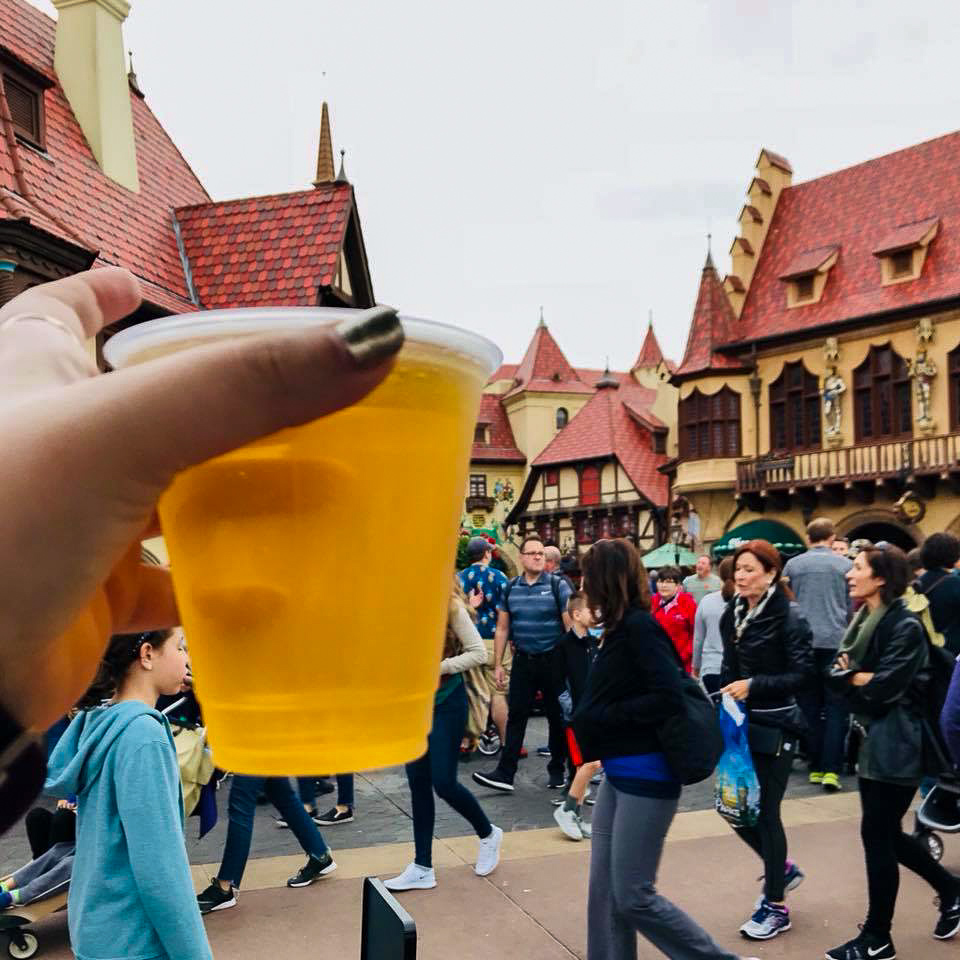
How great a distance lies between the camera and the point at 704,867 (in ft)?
21.3

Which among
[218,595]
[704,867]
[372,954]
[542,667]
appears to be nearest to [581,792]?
[704,867]

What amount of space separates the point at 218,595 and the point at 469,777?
897cm

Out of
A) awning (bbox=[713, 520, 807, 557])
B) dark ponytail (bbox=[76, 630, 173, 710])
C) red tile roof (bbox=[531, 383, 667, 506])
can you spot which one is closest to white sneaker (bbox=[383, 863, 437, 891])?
dark ponytail (bbox=[76, 630, 173, 710])

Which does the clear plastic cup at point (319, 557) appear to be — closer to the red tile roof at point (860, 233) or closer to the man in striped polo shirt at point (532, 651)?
the man in striped polo shirt at point (532, 651)

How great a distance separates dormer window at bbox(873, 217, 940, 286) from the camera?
2856 cm

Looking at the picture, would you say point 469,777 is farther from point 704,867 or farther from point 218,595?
point 218,595

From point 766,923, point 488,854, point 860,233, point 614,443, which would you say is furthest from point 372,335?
point 614,443

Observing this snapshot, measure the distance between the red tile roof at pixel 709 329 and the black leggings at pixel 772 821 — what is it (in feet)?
89.8

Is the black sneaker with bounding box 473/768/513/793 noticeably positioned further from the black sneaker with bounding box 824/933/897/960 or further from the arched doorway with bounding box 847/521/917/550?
the arched doorway with bounding box 847/521/917/550

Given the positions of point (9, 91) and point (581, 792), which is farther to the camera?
point (9, 91)

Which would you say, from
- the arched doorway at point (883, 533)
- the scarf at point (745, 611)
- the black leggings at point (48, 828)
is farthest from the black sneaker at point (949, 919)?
the arched doorway at point (883, 533)

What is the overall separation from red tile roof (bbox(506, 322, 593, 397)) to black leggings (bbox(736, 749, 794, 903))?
53.3m

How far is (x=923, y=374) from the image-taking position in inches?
1077

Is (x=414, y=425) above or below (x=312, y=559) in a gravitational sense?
above
